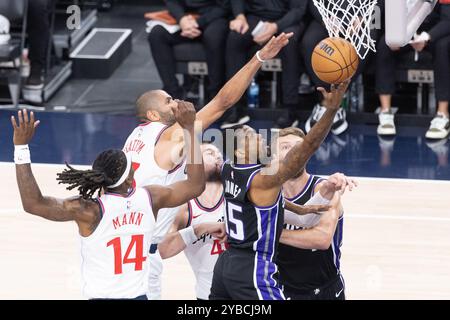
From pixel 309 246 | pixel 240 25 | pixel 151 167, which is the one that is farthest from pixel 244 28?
pixel 309 246

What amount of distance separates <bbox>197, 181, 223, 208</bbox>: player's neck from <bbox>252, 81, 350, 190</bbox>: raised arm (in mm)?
694

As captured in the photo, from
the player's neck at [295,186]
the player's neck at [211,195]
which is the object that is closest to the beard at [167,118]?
the player's neck at [211,195]

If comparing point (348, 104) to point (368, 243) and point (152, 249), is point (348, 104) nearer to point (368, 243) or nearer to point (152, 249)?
point (368, 243)

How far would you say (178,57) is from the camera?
406 inches

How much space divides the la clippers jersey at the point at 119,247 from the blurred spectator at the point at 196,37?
489 cm

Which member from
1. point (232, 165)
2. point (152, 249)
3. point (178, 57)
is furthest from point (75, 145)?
point (232, 165)

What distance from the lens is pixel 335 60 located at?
222 inches

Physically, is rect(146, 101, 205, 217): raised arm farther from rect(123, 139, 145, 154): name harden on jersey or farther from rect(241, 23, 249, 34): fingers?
rect(241, 23, 249, 34): fingers

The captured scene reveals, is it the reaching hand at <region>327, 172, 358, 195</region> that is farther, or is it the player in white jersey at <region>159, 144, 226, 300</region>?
the player in white jersey at <region>159, 144, 226, 300</region>

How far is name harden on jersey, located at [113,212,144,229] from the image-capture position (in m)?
5.20

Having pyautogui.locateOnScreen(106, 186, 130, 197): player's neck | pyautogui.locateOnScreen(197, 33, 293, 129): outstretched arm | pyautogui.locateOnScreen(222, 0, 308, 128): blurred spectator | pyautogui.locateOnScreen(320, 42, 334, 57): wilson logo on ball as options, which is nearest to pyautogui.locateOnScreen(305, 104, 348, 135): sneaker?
pyautogui.locateOnScreen(222, 0, 308, 128): blurred spectator

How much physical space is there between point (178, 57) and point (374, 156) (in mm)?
2131

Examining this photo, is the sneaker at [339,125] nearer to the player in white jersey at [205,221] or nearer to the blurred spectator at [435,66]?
the blurred spectator at [435,66]

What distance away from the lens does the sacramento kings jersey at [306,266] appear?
5742 mm
